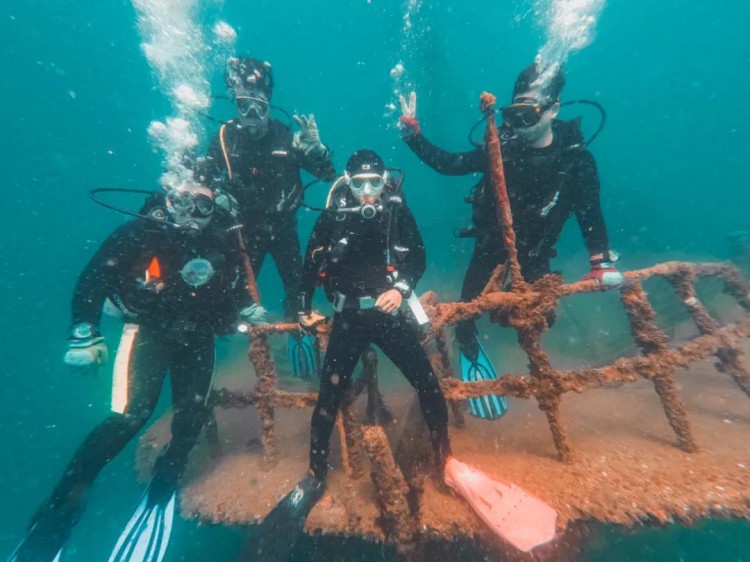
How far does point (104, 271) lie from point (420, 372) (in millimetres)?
4082

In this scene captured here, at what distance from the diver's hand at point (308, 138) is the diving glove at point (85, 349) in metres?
3.97

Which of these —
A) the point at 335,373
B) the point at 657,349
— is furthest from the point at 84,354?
the point at 657,349

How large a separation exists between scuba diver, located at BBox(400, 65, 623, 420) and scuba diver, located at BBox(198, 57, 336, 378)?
233 centimetres

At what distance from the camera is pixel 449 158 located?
564 cm

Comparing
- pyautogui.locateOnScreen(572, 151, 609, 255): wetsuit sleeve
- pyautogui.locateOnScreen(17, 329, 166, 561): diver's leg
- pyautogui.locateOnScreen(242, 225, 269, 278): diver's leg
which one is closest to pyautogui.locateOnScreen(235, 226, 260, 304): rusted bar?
pyautogui.locateOnScreen(242, 225, 269, 278): diver's leg

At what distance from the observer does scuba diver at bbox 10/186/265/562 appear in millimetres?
4191

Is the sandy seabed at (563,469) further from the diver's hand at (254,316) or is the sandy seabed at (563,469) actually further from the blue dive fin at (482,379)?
the diver's hand at (254,316)

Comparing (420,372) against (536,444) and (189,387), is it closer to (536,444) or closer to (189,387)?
(536,444)

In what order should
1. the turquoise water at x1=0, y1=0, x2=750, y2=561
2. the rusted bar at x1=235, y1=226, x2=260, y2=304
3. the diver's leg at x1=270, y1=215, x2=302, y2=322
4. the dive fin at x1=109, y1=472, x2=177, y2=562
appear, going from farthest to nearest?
the turquoise water at x1=0, y1=0, x2=750, y2=561 → the diver's leg at x1=270, y1=215, x2=302, y2=322 → the rusted bar at x1=235, y1=226, x2=260, y2=304 → the dive fin at x1=109, y1=472, x2=177, y2=562

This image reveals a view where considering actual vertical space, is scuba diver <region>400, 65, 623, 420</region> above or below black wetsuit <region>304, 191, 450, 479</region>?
above

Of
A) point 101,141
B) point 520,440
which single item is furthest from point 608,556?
point 101,141

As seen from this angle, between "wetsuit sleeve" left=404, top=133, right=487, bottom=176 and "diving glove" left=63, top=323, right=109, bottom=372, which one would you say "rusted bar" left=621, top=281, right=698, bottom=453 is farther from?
"diving glove" left=63, top=323, right=109, bottom=372

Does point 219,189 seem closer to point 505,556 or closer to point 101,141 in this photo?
point 505,556

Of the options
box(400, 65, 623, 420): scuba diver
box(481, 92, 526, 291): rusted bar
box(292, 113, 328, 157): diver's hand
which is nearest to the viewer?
box(481, 92, 526, 291): rusted bar
